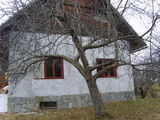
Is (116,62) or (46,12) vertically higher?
(46,12)

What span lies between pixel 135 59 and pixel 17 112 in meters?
6.40

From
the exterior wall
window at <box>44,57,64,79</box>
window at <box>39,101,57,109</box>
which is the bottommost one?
window at <box>39,101,57,109</box>

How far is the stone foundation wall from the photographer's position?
10.1m

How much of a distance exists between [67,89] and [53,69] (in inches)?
54.8

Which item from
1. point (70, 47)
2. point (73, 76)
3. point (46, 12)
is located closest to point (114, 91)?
point (73, 76)

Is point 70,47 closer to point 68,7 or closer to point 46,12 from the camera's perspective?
point 68,7

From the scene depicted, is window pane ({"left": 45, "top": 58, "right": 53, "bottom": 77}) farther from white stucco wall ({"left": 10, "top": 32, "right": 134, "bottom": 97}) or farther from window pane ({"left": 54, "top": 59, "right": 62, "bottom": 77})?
white stucco wall ({"left": 10, "top": 32, "right": 134, "bottom": 97})

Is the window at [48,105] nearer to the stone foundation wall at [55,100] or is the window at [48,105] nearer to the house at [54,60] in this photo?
the house at [54,60]

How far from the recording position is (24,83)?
10.4 metres

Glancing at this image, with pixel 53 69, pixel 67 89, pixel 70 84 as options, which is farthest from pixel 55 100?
pixel 53 69

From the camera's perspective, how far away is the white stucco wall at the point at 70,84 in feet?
34.0

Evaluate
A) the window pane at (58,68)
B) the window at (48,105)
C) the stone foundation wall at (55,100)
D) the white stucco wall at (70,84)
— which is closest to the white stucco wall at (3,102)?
the stone foundation wall at (55,100)

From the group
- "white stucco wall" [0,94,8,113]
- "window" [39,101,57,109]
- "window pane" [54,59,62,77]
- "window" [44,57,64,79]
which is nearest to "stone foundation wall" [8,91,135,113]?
"window" [39,101,57,109]

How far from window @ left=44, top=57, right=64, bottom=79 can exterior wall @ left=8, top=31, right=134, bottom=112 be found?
211 millimetres
